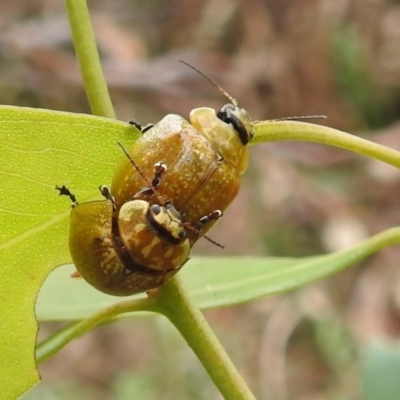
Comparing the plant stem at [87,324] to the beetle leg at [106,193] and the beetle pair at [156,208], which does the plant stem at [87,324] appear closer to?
the beetle pair at [156,208]

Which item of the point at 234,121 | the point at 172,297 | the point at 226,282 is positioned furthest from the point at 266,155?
the point at 172,297

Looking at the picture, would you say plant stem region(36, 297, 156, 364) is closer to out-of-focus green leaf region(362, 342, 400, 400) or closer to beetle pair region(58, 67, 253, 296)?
beetle pair region(58, 67, 253, 296)

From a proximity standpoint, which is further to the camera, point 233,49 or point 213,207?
point 233,49

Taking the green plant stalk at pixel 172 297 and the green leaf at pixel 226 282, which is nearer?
the green plant stalk at pixel 172 297

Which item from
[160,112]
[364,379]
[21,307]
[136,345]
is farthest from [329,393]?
[21,307]

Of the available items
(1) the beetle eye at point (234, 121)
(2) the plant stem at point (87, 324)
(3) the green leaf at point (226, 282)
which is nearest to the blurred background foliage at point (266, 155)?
(3) the green leaf at point (226, 282)

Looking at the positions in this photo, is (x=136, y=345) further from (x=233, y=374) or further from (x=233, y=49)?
(x=233, y=374)
